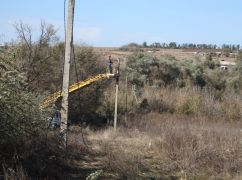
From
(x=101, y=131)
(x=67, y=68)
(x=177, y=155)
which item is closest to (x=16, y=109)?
(x=67, y=68)

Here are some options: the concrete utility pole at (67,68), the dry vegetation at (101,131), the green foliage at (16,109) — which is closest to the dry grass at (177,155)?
the dry vegetation at (101,131)

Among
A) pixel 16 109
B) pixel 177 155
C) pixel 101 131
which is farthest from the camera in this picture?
pixel 101 131

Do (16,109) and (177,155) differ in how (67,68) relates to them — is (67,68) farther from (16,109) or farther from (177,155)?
(177,155)

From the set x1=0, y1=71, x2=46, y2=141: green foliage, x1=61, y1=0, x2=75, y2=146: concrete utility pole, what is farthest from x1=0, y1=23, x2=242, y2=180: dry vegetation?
x1=61, y1=0, x2=75, y2=146: concrete utility pole

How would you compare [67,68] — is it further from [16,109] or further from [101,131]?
[101,131]

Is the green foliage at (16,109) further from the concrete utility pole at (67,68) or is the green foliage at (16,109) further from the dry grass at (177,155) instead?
the dry grass at (177,155)

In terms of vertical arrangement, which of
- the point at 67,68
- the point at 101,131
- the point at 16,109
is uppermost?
the point at 67,68

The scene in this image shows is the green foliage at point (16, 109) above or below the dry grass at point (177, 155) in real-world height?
above

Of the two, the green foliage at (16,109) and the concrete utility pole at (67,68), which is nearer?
the green foliage at (16,109)

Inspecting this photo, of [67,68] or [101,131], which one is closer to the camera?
[67,68]

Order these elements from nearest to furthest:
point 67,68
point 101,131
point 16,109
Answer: point 16,109 < point 67,68 < point 101,131

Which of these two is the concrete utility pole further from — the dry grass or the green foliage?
the green foliage

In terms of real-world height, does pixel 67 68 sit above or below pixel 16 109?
above

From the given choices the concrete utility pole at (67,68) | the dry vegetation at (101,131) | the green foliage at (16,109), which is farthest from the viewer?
the concrete utility pole at (67,68)
